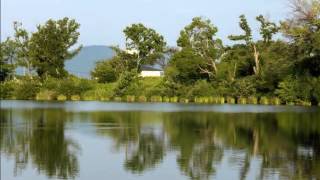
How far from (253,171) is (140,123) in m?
17.6

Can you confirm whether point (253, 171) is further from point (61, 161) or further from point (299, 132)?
point (299, 132)

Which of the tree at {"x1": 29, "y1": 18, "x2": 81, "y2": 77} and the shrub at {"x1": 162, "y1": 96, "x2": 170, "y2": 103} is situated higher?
the tree at {"x1": 29, "y1": 18, "x2": 81, "y2": 77}

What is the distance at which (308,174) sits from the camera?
1516cm

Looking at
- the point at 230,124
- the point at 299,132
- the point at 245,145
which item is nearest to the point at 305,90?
the point at 230,124

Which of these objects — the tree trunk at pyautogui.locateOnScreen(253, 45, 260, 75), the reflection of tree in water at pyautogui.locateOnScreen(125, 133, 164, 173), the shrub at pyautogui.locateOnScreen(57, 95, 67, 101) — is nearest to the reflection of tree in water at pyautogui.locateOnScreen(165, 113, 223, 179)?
the reflection of tree in water at pyautogui.locateOnScreen(125, 133, 164, 173)

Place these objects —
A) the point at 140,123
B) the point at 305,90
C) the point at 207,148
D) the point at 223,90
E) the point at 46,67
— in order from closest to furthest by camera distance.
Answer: the point at 207,148, the point at 140,123, the point at 305,90, the point at 223,90, the point at 46,67

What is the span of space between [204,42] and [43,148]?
2316 inches

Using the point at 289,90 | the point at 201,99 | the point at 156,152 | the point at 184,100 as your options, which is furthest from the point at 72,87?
the point at 156,152

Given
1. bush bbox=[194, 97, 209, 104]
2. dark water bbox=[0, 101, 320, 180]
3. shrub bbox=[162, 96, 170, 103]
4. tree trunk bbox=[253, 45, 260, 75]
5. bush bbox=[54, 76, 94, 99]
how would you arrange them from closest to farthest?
dark water bbox=[0, 101, 320, 180]
bush bbox=[194, 97, 209, 104]
shrub bbox=[162, 96, 170, 103]
tree trunk bbox=[253, 45, 260, 75]
bush bbox=[54, 76, 94, 99]

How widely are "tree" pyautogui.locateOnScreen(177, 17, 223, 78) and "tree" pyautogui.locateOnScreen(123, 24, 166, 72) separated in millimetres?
10181

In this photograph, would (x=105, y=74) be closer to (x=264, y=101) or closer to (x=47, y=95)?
(x=47, y=95)

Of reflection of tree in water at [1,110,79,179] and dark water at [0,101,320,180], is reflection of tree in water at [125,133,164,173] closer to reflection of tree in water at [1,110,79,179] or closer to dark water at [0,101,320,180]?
dark water at [0,101,320,180]

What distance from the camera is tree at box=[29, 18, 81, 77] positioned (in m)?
84.1

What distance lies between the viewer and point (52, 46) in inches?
3329
